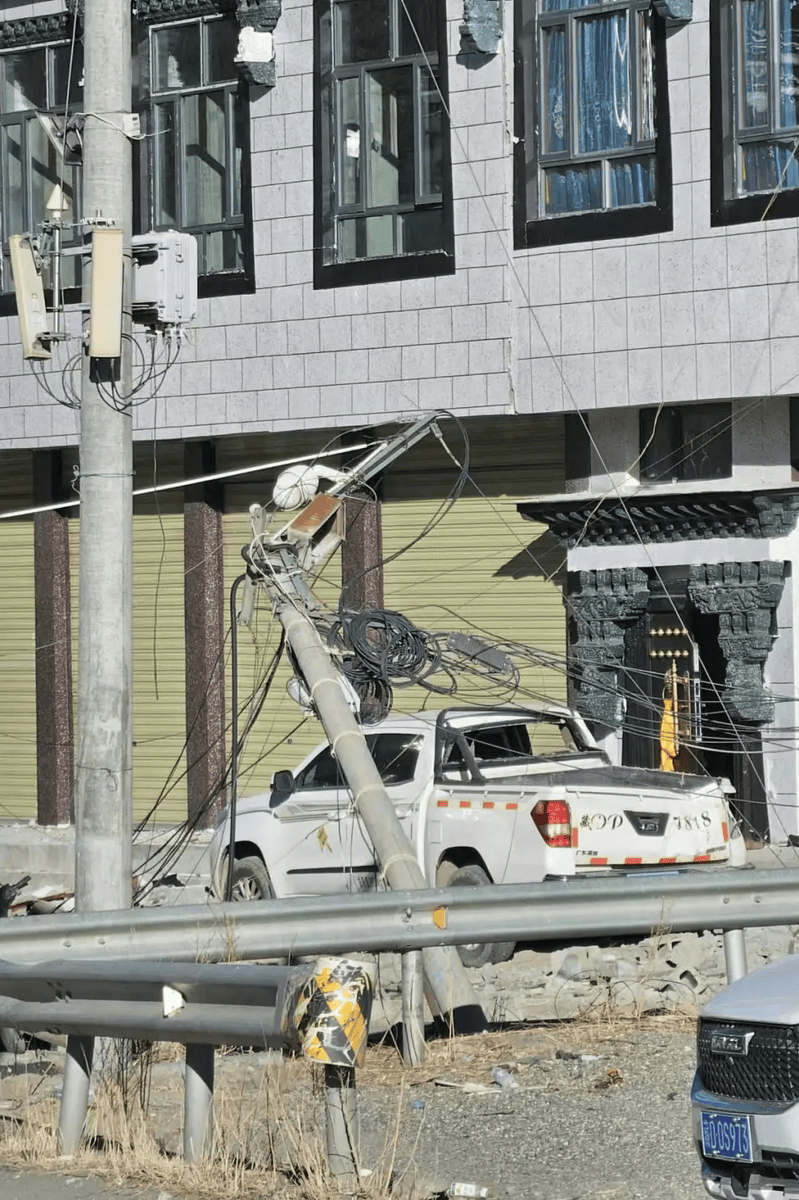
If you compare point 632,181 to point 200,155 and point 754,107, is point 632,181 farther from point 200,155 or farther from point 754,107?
point 200,155

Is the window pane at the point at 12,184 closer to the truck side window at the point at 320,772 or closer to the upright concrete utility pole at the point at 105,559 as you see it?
the truck side window at the point at 320,772

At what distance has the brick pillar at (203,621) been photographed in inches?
889

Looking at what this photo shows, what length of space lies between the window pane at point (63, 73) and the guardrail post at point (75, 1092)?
17.1 m

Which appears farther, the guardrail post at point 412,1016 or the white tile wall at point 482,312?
the white tile wall at point 482,312

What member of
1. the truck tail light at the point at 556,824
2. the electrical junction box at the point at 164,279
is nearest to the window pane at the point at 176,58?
the truck tail light at the point at 556,824

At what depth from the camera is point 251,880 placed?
52.4 ft

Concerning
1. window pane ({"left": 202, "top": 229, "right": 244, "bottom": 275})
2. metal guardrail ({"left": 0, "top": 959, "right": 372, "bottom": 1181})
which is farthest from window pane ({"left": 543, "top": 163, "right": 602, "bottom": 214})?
metal guardrail ({"left": 0, "top": 959, "right": 372, "bottom": 1181})

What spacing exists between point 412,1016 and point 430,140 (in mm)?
12387

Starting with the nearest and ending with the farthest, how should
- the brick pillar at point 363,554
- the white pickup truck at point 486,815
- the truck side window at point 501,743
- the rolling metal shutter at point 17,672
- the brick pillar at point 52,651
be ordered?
the white pickup truck at point 486,815, the truck side window at point 501,743, the brick pillar at point 363,554, the brick pillar at point 52,651, the rolling metal shutter at point 17,672

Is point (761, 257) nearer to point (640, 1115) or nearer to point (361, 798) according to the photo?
point (361, 798)

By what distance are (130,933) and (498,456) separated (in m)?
12.7

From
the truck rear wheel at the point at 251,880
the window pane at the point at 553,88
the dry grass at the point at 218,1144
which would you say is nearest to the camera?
the dry grass at the point at 218,1144

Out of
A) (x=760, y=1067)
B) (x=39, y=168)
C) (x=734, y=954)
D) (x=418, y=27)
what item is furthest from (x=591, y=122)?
(x=760, y=1067)

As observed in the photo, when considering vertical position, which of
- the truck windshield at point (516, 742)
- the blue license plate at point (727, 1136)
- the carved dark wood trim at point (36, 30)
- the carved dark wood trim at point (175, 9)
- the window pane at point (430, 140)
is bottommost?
the blue license plate at point (727, 1136)
